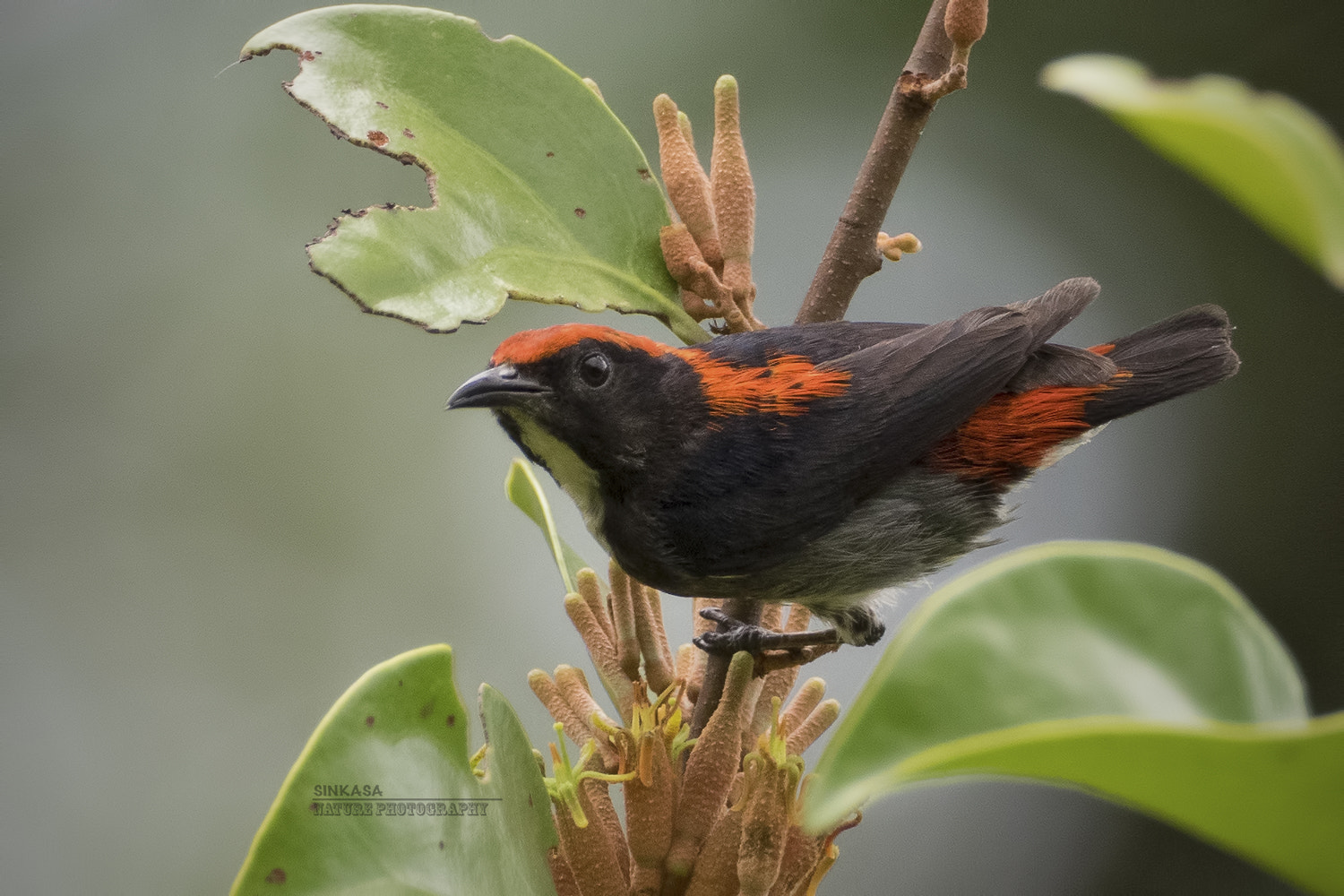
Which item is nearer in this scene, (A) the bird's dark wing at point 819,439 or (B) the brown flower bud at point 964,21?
(B) the brown flower bud at point 964,21

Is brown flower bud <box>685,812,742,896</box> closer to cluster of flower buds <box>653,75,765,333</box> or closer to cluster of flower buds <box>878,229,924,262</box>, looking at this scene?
cluster of flower buds <box>653,75,765,333</box>

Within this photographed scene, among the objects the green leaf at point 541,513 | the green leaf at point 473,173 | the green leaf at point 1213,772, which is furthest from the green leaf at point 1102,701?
the green leaf at point 541,513

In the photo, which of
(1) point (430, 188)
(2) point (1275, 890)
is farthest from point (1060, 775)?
(2) point (1275, 890)

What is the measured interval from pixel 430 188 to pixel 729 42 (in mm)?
3447

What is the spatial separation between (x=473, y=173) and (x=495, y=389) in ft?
1.10

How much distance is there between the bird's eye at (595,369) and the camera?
5.78 feet

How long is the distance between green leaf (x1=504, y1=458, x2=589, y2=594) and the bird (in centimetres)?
9

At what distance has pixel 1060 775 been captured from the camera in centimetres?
60

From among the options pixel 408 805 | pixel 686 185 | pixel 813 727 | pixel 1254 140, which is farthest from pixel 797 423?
pixel 1254 140

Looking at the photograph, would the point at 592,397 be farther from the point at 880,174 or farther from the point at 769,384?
the point at 880,174

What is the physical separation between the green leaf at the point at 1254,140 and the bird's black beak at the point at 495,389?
3.82ft

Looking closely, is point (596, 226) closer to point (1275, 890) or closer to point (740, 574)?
point (740, 574)

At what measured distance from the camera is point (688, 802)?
1.36 metres

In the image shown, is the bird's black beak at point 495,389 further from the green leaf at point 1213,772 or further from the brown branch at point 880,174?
the green leaf at point 1213,772
